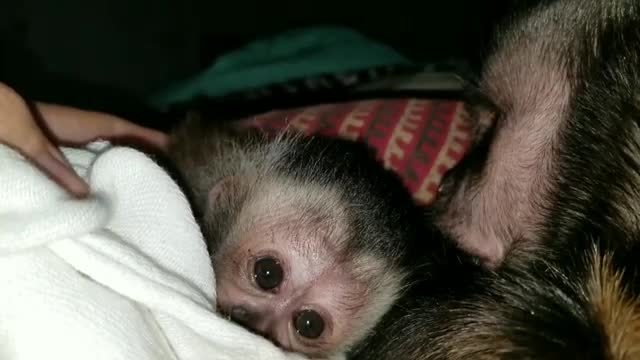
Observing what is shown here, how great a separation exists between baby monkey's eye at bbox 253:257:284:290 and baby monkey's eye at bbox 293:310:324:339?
0.05 m

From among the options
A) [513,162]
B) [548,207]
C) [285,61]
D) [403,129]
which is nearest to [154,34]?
[285,61]

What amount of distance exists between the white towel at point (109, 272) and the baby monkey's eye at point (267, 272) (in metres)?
0.19

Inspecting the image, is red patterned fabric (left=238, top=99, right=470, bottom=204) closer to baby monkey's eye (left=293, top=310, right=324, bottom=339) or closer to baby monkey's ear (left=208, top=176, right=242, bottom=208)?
baby monkey's ear (left=208, top=176, right=242, bottom=208)

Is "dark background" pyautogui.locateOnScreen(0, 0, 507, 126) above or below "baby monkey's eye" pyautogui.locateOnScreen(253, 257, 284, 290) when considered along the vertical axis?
below

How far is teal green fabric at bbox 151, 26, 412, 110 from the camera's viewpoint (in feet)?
6.34

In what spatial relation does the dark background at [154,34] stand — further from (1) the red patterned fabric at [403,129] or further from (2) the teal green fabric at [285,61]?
(1) the red patterned fabric at [403,129]

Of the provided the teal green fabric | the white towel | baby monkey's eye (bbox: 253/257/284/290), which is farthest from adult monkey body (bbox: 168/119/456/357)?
the teal green fabric

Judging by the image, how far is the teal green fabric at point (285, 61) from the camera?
1.93 metres

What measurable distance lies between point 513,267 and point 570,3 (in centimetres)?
32

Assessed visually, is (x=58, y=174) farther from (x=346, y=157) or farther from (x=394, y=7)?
(x=394, y=7)

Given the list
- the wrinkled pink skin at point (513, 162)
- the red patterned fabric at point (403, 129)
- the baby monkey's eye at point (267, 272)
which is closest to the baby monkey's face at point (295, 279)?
the baby monkey's eye at point (267, 272)

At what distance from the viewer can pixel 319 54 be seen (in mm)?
2008

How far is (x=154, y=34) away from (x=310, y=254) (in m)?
1.20

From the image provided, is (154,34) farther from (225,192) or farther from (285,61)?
(225,192)
